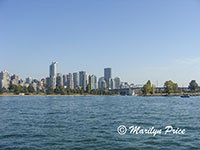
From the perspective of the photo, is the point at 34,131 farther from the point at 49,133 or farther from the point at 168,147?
the point at 168,147

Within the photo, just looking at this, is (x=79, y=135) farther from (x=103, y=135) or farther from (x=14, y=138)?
(x=14, y=138)

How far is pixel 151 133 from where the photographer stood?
2267 cm

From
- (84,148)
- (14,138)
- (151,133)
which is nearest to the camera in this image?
(84,148)

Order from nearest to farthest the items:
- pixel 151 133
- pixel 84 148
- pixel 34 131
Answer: pixel 84 148 → pixel 151 133 → pixel 34 131

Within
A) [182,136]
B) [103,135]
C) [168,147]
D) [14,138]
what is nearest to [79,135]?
[103,135]

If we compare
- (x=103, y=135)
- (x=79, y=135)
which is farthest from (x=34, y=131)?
(x=103, y=135)

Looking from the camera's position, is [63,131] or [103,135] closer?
[103,135]

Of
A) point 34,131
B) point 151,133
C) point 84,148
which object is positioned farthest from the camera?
point 34,131

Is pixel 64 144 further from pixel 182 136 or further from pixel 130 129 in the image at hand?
pixel 182 136

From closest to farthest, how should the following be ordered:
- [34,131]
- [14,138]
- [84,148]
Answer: [84,148]
[14,138]
[34,131]

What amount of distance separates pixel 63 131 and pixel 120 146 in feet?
26.2

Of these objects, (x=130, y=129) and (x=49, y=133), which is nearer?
(x=49, y=133)

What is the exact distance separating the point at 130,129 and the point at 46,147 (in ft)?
33.4

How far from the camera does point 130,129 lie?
974 inches
